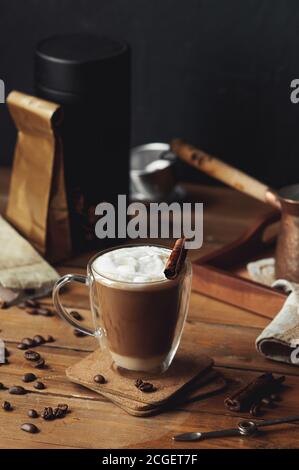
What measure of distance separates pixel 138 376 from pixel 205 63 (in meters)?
0.95

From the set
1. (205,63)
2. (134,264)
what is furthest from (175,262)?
(205,63)

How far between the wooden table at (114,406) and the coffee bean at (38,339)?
0.01 metres

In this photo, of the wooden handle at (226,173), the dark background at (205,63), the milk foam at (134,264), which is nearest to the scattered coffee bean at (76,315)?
the milk foam at (134,264)

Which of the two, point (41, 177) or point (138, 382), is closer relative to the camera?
point (138, 382)

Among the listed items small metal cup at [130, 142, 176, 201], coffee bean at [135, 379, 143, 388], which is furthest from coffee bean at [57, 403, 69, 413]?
small metal cup at [130, 142, 176, 201]

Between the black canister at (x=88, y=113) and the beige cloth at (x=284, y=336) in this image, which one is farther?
the black canister at (x=88, y=113)

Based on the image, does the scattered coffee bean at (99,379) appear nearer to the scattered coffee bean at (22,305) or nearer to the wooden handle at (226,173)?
the scattered coffee bean at (22,305)

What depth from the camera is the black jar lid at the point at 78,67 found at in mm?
1684

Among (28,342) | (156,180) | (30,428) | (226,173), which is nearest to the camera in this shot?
(30,428)

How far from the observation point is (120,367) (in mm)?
1374

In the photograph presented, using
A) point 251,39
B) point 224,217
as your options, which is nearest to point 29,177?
point 224,217

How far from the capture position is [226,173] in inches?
73.9

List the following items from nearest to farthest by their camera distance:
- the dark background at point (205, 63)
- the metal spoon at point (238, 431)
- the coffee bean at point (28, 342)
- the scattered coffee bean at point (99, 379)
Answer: the metal spoon at point (238, 431) < the scattered coffee bean at point (99, 379) < the coffee bean at point (28, 342) < the dark background at point (205, 63)

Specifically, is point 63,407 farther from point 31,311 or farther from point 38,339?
point 31,311
